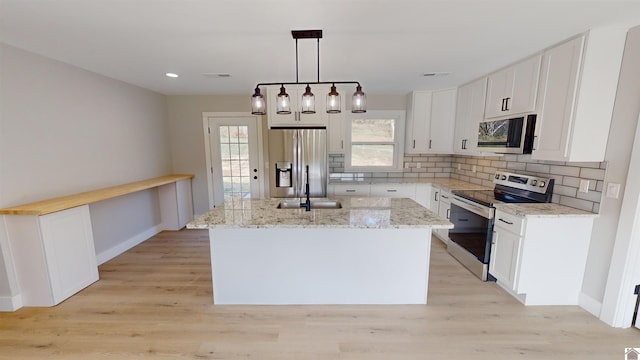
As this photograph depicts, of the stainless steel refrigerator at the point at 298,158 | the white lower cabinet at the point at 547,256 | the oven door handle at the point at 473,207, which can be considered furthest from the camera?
the stainless steel refrigerator at the point at 298,158

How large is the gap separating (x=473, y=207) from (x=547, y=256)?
2.49 ft

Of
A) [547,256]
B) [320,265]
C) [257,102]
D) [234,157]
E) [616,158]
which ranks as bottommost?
[320,265]

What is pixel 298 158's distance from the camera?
380 centimetres

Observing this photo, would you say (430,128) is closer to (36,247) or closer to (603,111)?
(603,111)

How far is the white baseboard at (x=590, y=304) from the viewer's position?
7.18 feet

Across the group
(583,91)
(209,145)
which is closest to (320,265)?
(583,91)

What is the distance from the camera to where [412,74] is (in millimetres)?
3201

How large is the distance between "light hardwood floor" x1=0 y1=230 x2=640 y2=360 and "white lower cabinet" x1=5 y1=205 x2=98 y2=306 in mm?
131

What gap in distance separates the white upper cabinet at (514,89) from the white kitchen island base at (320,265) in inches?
65.8

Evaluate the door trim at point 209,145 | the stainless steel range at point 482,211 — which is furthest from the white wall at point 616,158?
the door trim at point 209,145

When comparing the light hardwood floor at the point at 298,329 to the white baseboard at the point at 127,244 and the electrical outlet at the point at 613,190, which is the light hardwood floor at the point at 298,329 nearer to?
the white baseboard at the point at 127,244

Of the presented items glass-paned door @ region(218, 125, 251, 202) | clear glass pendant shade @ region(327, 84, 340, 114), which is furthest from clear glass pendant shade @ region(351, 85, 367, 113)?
glass-paned door @ region(218, 125, 251, 202)

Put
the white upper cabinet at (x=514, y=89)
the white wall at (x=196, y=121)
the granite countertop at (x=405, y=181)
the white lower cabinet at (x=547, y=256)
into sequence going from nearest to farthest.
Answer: the white lower cabinet at (x=547, y=256) → the white upper cabinet at (x=514, y=89) → the granite countertop at (x=405, y=181) → the white wall at (x=196, y=121)

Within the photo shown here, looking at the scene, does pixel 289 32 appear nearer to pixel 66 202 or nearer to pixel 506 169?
pixel 66 202
